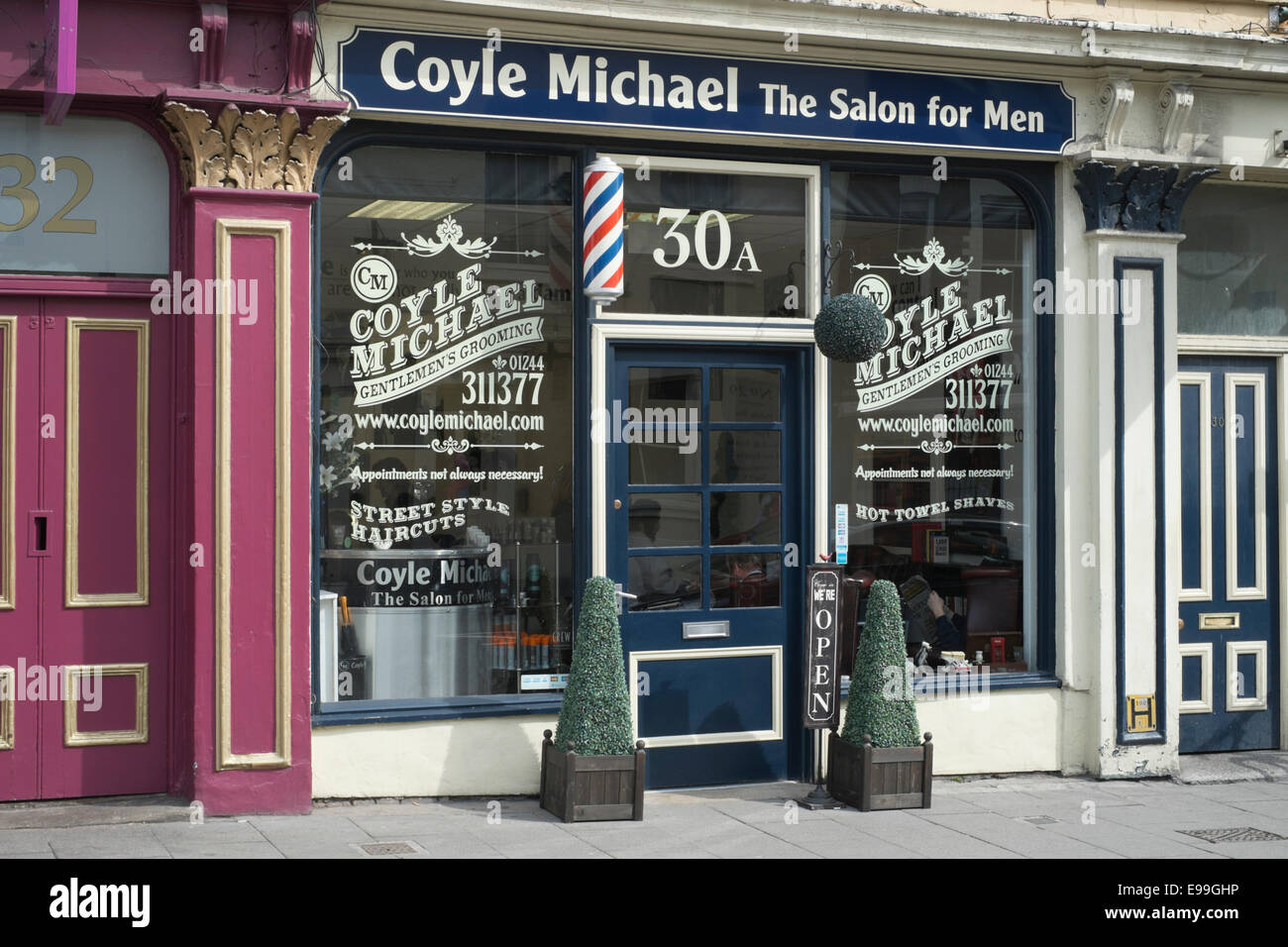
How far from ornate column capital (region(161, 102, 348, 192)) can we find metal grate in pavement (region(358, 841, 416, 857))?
3.40m

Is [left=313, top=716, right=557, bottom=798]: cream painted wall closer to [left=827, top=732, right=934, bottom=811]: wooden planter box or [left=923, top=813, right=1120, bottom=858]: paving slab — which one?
[left=827, top=732, right=934, bottom=811]: wooden planter box

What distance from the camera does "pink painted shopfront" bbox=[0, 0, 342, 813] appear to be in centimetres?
732

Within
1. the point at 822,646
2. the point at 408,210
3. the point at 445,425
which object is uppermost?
the point at 408,210

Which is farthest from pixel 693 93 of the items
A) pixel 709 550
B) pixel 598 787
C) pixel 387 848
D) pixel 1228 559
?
pixel 1228 559

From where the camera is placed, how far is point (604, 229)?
8.15 meters

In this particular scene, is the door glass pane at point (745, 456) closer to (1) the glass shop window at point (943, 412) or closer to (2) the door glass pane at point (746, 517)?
(2) the door glass pane at point (746, 517)

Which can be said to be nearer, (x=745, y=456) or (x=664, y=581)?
(x=664, y=581)

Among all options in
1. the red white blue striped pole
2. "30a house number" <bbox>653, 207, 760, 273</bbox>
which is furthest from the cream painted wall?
"30a house number" <bbox>653, 207, 760, 273</bbox>

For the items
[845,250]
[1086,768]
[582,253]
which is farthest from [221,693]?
[1086,768]

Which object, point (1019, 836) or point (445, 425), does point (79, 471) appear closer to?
point (445, 425)

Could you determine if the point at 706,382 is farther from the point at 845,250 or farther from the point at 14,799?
the point at 14,799

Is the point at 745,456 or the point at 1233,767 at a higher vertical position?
the point at 745,456

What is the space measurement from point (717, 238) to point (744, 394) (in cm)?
96

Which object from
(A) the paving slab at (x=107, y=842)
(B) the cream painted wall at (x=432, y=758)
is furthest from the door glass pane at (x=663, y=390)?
(A) the paving slab at (x=107, y=842)
